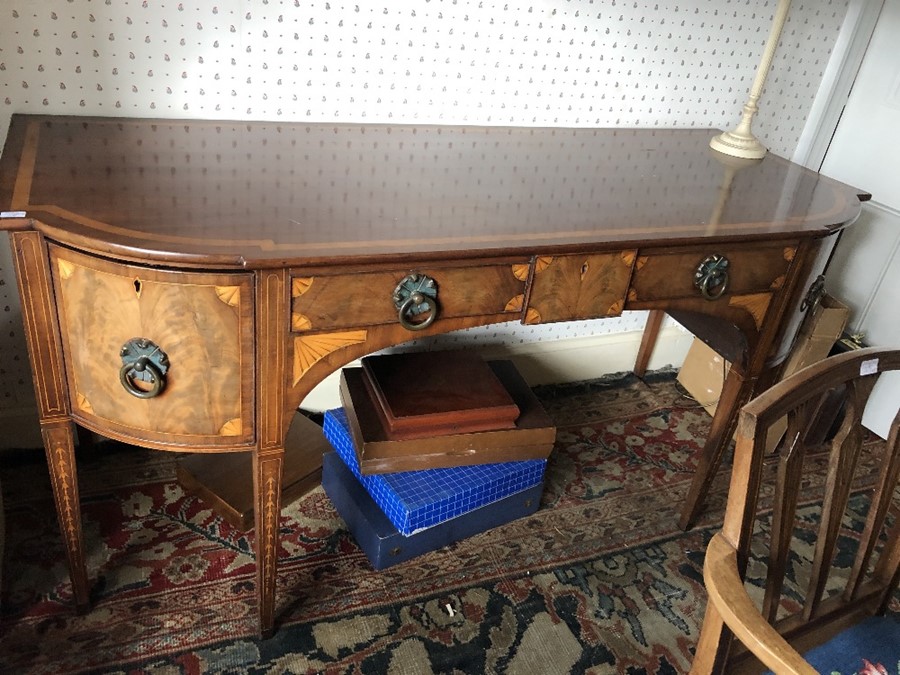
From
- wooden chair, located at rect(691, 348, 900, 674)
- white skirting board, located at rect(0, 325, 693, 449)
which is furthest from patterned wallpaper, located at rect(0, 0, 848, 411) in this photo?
wooden chair, located at rect(691, 348, 900, 674)

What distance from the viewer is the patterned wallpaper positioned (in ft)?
5.05

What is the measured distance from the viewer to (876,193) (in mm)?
2391

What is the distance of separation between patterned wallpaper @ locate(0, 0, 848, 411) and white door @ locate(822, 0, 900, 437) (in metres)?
0.17

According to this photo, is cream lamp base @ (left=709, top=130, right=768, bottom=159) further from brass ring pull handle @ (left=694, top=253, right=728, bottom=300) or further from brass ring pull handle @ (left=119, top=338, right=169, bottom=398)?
brass ring pull handle @ (left=119, top=338, right=169, bottom=398)

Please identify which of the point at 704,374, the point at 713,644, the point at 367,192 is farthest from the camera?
the point at 704,374

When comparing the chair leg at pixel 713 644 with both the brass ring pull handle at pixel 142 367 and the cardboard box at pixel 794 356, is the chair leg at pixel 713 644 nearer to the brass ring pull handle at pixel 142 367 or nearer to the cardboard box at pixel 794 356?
the brass ring pull handle at pixel 142 367

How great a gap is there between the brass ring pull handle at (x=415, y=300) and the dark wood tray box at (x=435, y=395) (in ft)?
1.43

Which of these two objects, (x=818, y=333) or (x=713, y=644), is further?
(x=818, y=333)

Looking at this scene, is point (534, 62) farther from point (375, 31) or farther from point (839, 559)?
point (839, 559)

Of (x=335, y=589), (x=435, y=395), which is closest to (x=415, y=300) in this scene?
(x=435, y=395)

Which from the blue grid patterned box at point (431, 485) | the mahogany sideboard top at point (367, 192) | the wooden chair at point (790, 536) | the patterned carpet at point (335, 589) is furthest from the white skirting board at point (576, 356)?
the wooden chair at point (790, 536)

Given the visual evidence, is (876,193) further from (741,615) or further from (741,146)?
(741,615)

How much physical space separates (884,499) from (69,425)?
1.33 meters

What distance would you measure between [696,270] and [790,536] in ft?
2.07
